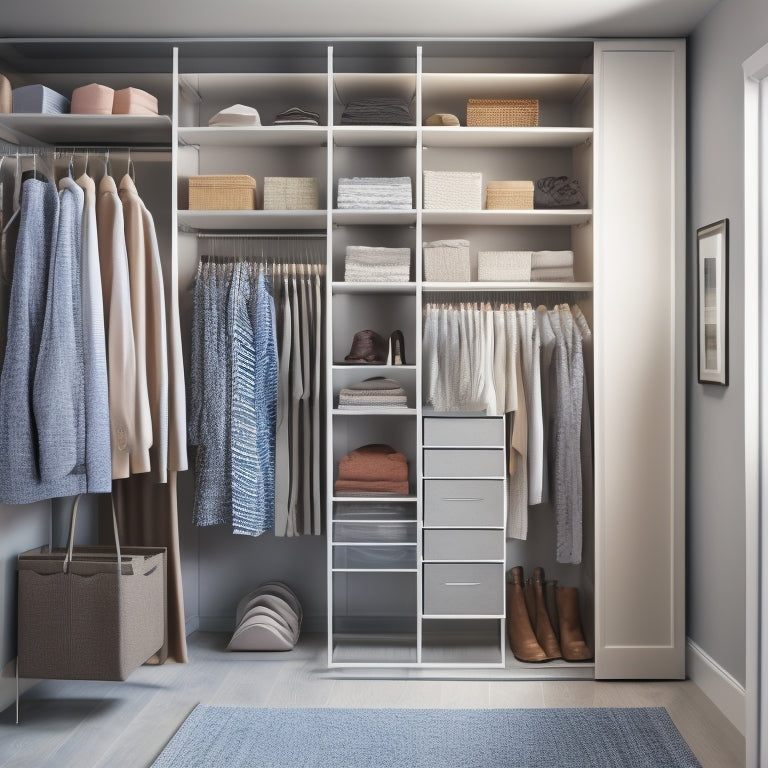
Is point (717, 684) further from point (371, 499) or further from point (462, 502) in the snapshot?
point (371, 499)

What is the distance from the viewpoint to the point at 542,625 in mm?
3721

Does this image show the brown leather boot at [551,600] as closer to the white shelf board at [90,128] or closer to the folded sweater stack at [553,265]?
the folded sweater stack at [553,265]

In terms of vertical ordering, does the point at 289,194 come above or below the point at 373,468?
above

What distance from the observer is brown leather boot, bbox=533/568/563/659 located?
11.8 ft

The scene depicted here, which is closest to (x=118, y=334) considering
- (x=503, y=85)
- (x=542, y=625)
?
(x=503, y=85)

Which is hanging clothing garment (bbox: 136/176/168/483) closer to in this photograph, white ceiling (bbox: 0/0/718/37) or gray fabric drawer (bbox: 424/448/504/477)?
white ceiling (bbox: 0/0/718/37)

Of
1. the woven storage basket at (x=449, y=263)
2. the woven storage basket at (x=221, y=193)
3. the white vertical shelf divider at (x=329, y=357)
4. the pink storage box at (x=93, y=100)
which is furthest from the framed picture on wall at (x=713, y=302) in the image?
the pink storage box at (x=93, y=100)

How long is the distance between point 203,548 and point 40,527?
2.86ft

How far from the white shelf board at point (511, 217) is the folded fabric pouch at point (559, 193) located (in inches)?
1.9

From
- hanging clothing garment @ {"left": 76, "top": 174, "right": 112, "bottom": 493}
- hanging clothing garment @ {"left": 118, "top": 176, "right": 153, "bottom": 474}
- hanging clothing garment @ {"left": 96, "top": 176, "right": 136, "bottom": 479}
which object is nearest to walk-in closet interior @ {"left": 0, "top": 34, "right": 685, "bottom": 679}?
hanging clothing garment @ {"left": 118, "top": 176, "right": 153, "bottom": 474}

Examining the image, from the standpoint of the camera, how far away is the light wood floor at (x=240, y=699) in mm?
2760

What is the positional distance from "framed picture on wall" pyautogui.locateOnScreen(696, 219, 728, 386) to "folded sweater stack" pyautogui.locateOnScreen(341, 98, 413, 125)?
1.36 meters

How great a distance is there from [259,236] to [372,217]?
62 centimetres

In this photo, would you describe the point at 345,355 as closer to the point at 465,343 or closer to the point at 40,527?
the point at 465,343
